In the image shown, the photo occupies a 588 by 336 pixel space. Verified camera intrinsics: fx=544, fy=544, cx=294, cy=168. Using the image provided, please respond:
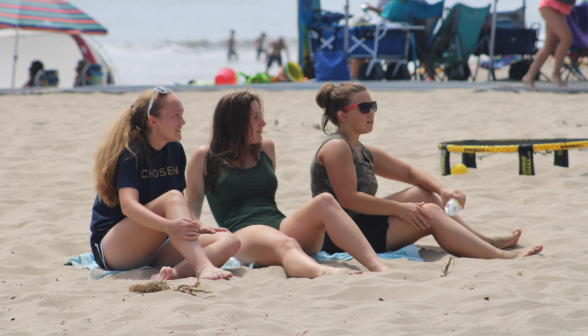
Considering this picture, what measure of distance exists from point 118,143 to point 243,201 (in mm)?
721

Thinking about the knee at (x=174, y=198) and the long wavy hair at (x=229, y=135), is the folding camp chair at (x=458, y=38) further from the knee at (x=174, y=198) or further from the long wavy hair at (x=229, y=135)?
the knee at (x=174, y=198)

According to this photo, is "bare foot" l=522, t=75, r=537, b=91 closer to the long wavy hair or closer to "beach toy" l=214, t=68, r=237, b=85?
the long wavy hair

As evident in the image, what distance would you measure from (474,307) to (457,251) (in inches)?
31.7

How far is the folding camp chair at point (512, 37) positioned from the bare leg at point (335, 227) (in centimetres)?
961

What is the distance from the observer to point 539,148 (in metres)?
4.04

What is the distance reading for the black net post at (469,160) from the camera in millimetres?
4516

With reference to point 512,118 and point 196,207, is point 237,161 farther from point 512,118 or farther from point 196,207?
point 512,118

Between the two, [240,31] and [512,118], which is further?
[240,31]

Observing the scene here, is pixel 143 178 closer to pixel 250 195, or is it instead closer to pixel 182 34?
pixel 250 195

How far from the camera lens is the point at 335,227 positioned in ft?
8.41

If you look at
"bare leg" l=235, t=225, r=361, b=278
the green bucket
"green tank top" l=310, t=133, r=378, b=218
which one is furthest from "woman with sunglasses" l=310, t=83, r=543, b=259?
the green bucket

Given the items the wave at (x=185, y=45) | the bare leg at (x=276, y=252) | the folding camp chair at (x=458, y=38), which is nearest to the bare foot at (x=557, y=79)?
the folding camp chair at (x=458, y=38)

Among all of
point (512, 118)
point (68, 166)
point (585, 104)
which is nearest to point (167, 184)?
point (68, 166)

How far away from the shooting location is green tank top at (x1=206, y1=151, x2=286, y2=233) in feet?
9.39
